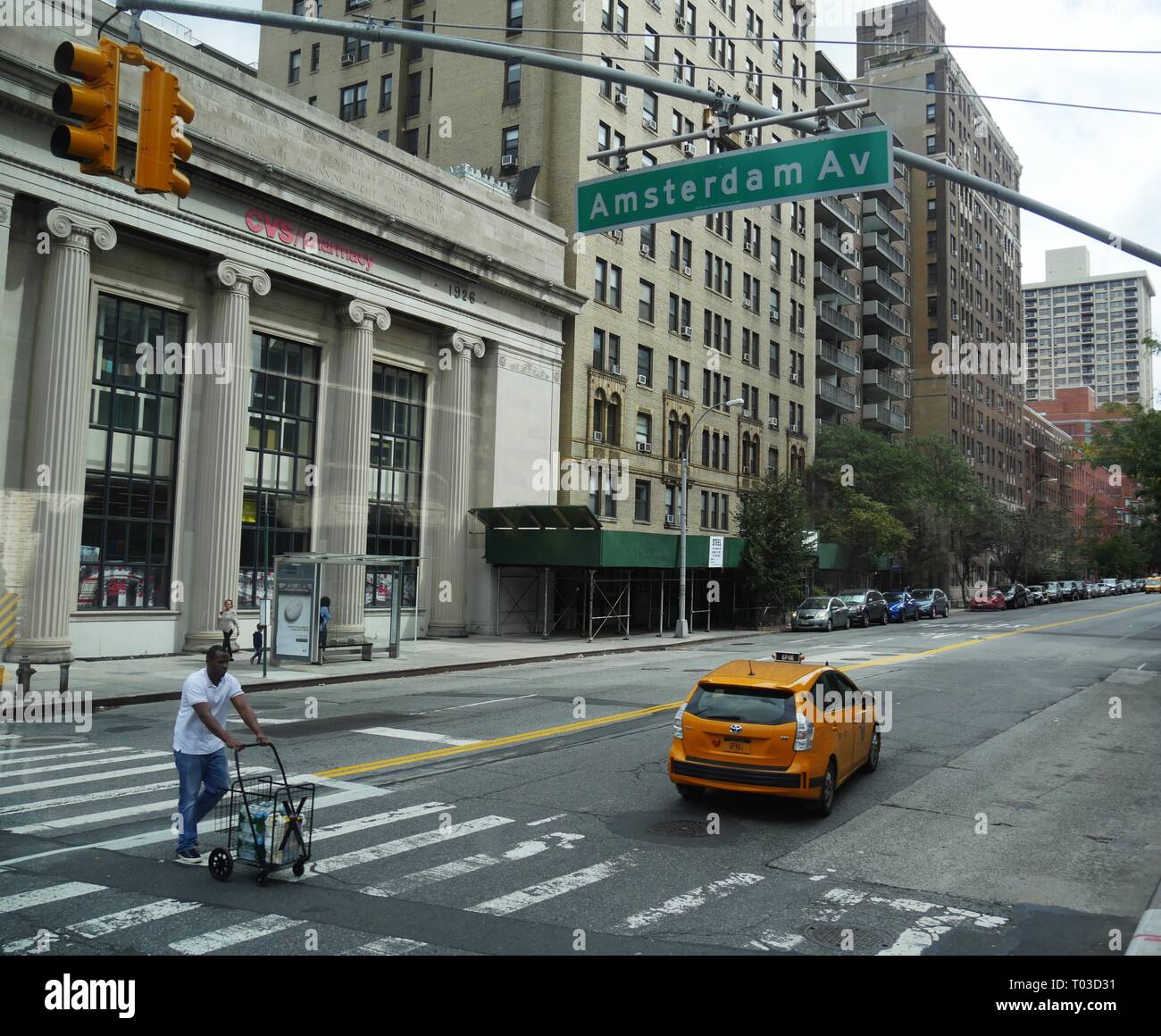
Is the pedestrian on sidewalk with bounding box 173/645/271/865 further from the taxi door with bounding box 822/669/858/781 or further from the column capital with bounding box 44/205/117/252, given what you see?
the column capital with bounding box 44/205/117/252

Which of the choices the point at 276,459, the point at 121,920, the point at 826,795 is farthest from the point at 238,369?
the point at 121,920

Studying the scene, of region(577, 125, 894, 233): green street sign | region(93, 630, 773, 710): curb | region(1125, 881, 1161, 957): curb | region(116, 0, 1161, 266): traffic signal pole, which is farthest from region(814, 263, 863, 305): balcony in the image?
region(1125, 881, 1161, 957): curb

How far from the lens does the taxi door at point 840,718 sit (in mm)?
10945

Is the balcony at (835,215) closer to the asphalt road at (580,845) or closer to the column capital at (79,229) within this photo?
the column capital at (79,229)

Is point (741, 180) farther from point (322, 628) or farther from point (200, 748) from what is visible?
point (322, 628)

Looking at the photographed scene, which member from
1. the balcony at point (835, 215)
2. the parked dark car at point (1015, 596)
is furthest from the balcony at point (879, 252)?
the parked dark car at point (1015, 596)

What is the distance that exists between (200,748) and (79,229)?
21.2m

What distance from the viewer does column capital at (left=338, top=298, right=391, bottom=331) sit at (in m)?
32.5

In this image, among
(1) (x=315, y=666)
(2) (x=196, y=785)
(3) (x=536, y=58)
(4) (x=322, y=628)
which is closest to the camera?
(2) (x=196, y=785)

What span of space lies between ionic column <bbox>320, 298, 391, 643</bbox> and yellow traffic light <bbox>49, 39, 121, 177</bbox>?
24854 millimetres

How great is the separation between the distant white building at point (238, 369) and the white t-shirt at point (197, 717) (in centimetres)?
1812

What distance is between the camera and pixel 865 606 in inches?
1919

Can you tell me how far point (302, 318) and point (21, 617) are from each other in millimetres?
12871
